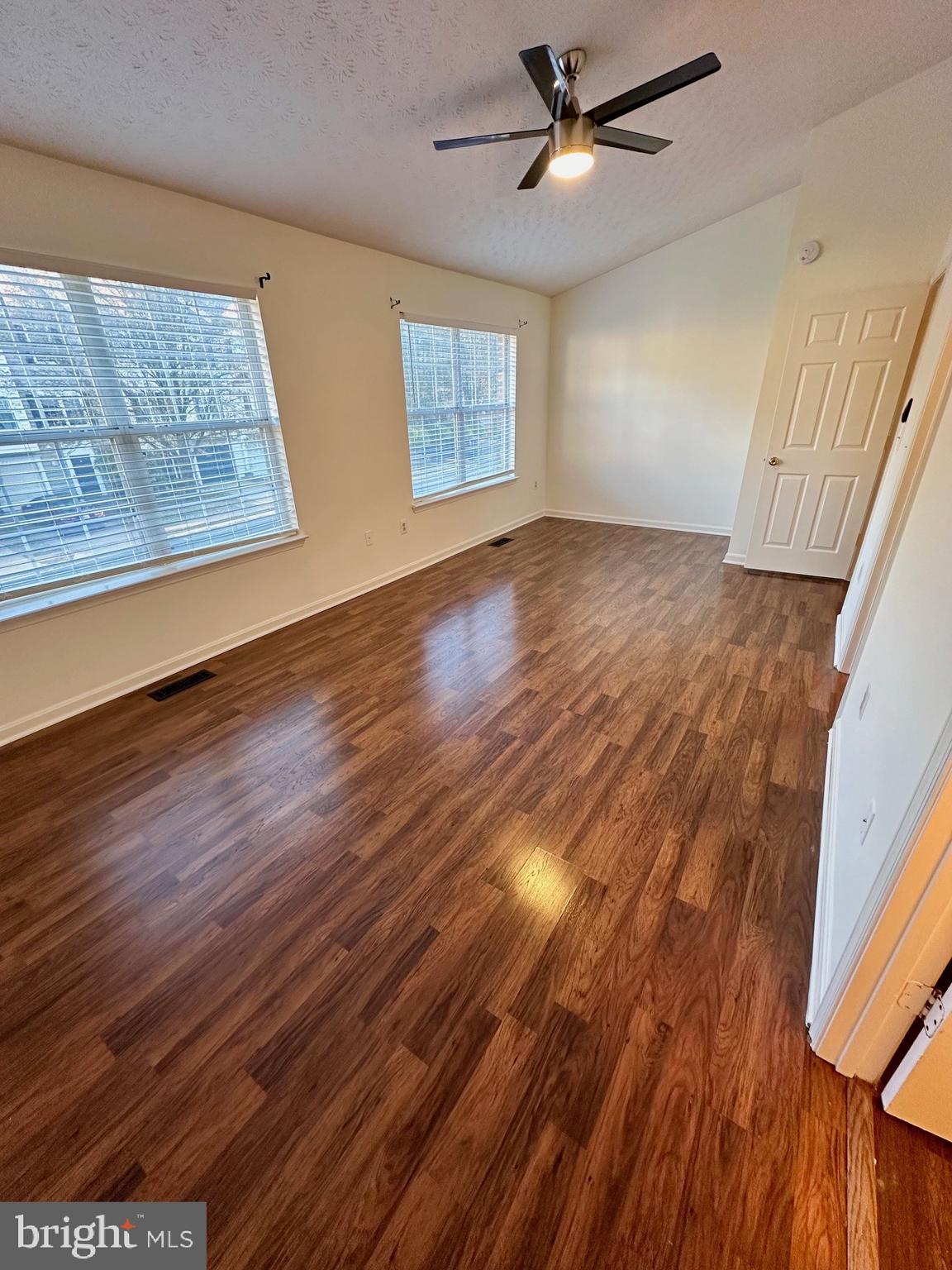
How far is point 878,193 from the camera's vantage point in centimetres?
317

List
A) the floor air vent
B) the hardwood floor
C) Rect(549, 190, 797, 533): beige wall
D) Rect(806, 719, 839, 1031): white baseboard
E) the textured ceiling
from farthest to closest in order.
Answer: Rect(549, 190, 797, 533): beige wall, the floor air vent, the textured ceiling, Rect(806, 719, 839, 1031): white baseboard, the hardwood floor

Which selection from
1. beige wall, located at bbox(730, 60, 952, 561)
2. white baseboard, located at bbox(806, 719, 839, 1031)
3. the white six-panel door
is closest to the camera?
white baseboard, located at bbox(806, 719, 839, 1031)

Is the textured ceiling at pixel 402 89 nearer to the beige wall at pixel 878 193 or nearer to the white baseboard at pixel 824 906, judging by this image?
the beige wall at pixel 878 193

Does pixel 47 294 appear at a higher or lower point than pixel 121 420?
higher

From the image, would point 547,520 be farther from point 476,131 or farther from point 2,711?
point 2,711

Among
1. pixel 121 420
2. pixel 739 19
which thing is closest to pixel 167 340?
pixel 121 420

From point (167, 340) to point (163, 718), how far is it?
75.2 inches

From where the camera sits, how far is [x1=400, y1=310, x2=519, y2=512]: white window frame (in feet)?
12.8

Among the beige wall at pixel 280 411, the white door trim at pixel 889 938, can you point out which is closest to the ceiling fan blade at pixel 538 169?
the beige wall at pixel 280 411

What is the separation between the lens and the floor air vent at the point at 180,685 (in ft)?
8.73

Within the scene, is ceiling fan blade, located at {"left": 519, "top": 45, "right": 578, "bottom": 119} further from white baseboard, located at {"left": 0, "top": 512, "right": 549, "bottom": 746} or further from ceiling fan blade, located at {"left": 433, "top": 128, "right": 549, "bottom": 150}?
white baseboard, located at {"left": 0, "top": 512, "right": 549, "bottom": 746}

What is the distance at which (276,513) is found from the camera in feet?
10.6

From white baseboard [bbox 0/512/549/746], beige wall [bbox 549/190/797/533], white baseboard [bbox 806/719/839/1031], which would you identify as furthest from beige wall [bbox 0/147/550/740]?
white baseboard [bbox 806/719/839/1031]

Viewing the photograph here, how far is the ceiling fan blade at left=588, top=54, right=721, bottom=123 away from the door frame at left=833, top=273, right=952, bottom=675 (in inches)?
55.8
